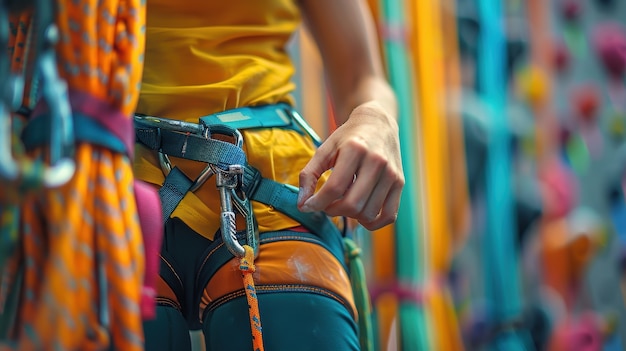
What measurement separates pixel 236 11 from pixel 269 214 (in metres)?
0.23

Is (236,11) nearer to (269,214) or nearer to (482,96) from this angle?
(269,214)

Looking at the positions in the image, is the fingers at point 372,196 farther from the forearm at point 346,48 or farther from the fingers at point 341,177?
the forearm at point 346,48

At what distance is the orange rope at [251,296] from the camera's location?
0.81 meters

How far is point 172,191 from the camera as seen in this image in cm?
88

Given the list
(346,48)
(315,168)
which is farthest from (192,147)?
(346,48)

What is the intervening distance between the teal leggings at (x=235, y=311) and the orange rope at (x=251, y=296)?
0.09 ft

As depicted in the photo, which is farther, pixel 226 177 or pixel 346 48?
pixel 346 48

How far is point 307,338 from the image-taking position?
33.3 inches

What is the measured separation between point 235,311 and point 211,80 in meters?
0.25

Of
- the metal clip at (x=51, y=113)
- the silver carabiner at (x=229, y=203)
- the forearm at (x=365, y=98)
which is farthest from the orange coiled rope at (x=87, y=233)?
the forearm at (x=365, y=98)

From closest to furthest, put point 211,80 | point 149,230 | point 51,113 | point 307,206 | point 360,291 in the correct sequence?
point 51,113
point 149,230
point 307,206
point 211,80
point 360,291

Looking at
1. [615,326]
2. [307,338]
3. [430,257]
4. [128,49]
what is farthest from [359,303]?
[615,326]

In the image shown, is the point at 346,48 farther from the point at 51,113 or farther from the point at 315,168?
the point at 51,113

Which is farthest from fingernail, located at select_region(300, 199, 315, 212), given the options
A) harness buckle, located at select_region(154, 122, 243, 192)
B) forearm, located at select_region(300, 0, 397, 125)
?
forearm, located at select_region(300, 0, 397, 125)
